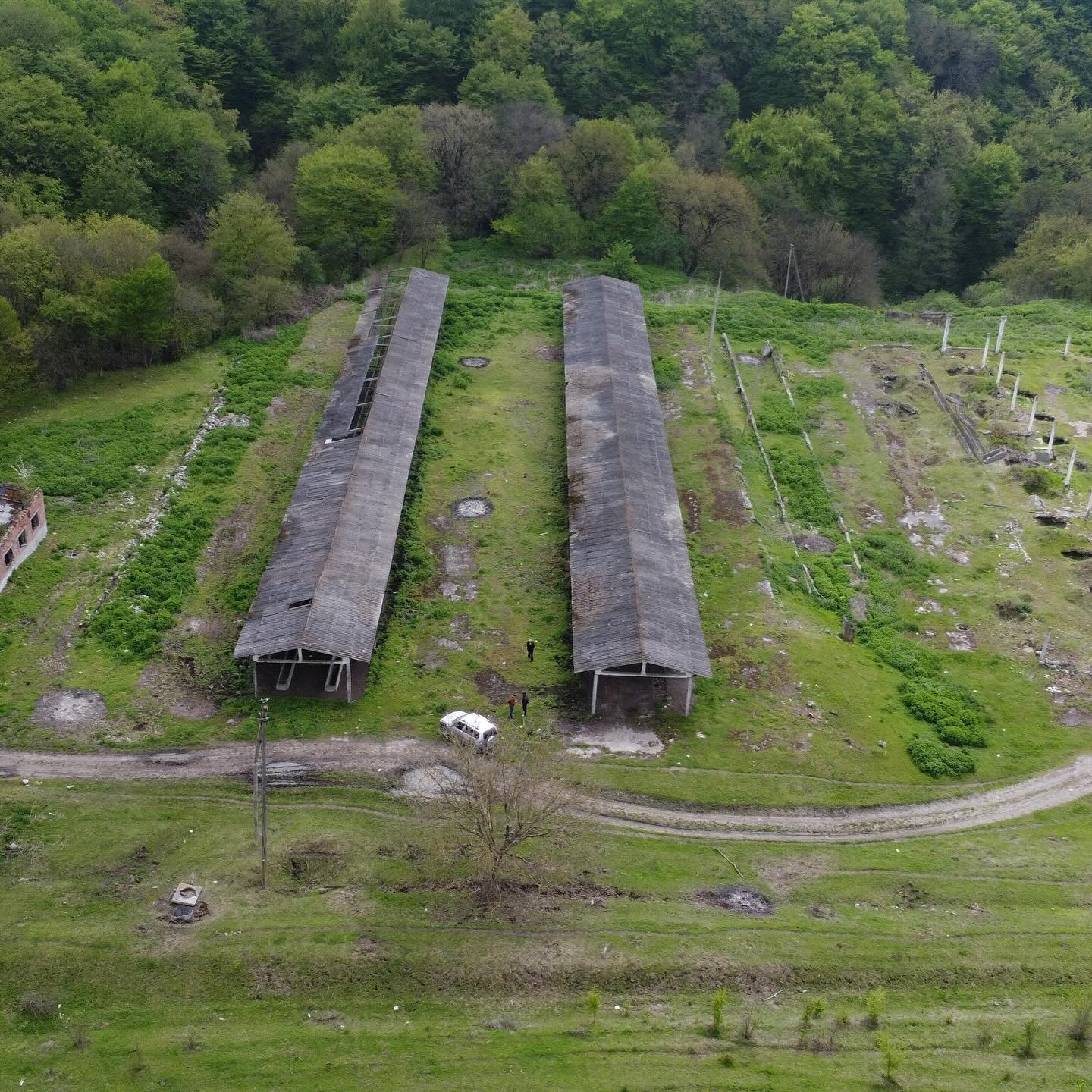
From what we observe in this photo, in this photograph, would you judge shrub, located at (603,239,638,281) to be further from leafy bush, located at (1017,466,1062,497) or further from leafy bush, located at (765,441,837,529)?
leafy bush, located at (1017,466,1062,497)

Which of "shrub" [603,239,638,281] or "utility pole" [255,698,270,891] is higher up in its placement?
"utility pole" [255,698,270,891]

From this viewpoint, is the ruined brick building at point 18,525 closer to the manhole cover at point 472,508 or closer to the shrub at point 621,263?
the manhole cover at point 472,508

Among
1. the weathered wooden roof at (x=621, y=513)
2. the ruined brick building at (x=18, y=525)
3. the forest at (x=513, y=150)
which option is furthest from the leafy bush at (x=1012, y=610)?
the forest at (x=513, y=150)

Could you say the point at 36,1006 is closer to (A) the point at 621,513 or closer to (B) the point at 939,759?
(A) the point at 621,513

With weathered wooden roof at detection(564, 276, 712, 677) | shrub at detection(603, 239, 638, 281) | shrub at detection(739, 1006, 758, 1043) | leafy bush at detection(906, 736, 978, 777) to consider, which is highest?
shrub at detection(739, 1006, 758, 1043)

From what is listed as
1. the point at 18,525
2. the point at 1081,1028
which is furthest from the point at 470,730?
the point at 18,525

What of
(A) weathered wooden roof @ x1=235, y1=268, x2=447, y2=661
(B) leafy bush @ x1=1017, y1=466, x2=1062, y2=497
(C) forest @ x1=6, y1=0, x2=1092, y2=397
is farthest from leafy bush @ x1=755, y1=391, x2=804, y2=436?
(C) forest @ x1=6, y1=0, x2=1092, y2=397

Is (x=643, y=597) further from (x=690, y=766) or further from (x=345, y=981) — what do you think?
(x=345, y=981)

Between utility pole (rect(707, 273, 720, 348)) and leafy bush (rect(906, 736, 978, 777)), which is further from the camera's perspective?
utility pole (rect(707, 273, 720, 348))
